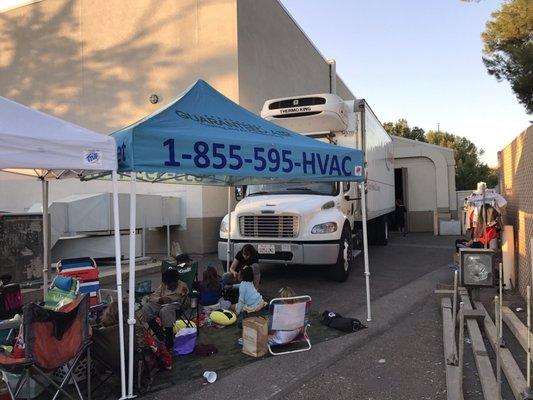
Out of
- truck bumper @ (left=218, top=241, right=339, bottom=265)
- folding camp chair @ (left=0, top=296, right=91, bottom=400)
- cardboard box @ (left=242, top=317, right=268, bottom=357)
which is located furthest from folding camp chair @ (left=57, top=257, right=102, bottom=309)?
truck bumper @ (left=218, top=241, right=339, bottom=265)

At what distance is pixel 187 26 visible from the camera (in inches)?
567

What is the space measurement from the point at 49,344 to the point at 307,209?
5412mm

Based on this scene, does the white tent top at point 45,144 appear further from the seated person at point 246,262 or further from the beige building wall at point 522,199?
the beige building wall at point 522,199

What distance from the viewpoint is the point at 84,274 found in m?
5.78

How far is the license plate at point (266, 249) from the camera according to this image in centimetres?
835

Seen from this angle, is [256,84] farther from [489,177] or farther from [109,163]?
[489,177]

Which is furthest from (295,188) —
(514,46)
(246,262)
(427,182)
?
(427,182)

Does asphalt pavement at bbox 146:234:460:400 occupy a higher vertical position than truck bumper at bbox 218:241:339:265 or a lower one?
lower

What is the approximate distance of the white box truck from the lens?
814 centimetres

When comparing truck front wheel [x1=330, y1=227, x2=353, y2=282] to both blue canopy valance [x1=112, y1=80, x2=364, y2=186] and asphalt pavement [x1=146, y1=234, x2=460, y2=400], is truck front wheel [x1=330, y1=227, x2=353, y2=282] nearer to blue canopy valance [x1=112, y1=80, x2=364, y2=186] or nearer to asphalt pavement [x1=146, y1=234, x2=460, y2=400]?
asphalt pavement [x1=146, y1=234, x2=460, y2=400]

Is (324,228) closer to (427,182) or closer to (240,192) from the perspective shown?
(240,192)

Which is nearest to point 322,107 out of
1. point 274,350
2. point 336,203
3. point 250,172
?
point 336,203

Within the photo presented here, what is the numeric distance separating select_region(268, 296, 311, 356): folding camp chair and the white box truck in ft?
9.69

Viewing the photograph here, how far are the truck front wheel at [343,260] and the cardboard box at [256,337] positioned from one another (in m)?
3.58
